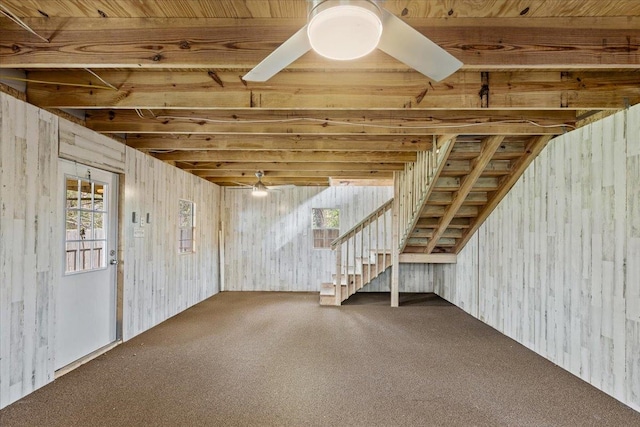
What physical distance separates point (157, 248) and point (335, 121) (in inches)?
124

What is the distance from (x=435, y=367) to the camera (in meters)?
3.35

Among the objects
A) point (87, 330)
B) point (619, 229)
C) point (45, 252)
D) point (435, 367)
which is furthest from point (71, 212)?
point (619, 229)

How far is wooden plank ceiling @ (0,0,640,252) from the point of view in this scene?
76.7 inches

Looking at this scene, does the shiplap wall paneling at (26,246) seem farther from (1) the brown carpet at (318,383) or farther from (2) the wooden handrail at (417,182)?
(2) the wooden handrail at (417,182)

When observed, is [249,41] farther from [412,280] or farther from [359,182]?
[412,280]

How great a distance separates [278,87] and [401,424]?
266 centimetres

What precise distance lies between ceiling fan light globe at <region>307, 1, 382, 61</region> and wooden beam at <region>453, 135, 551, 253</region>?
316 centimetres

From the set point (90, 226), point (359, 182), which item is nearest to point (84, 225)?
point (90, 226)

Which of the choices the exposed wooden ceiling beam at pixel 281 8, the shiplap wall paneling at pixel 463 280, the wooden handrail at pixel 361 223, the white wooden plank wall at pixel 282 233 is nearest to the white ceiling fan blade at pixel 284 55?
the exposed wooden ceiling beam at pixel 281 8

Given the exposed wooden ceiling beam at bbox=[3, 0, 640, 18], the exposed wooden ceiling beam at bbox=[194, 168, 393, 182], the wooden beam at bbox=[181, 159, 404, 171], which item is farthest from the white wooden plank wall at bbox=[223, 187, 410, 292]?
the exposed wooden ceiling beam at bbox=[3, 0, 640, 18]

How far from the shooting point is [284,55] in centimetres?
153

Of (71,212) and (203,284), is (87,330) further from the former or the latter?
(203,284)

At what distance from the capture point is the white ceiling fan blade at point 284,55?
1.41 m

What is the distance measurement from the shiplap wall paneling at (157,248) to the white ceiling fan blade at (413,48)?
12.2 ft
